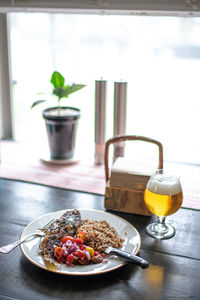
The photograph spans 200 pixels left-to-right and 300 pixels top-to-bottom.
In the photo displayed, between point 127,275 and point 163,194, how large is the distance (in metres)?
0.24

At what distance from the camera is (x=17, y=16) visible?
7.55ft

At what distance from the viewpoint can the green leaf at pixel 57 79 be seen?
187 centimetres

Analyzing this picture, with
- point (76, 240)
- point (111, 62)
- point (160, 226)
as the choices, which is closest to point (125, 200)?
point (160, 226)

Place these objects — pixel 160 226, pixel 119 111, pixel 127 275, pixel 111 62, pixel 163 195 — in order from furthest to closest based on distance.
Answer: pixel 111 62, pixel 119 111, pixel 160 226, pixel 163 195, pixel 127 275

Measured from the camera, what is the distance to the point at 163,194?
3.21 feet

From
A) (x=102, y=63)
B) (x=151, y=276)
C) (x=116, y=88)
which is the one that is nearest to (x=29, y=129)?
(x=102, y=63)

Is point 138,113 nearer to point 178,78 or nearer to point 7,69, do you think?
point 178,78

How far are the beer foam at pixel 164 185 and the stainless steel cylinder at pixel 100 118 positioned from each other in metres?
0.88

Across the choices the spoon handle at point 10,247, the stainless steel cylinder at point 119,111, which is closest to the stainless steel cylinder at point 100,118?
the stainless steel cylinder at point 119,111

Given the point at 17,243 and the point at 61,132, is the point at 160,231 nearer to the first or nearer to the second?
the point at 17,243

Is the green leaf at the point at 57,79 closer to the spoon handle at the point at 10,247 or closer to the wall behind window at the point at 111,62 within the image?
the wall behind window at the point at 111,62

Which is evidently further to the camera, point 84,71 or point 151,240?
point 84,71

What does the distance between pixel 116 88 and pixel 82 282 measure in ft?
3.82

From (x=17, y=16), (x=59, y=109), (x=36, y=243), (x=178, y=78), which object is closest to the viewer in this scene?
(x=36, y=243)
